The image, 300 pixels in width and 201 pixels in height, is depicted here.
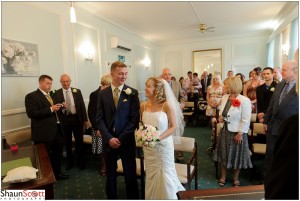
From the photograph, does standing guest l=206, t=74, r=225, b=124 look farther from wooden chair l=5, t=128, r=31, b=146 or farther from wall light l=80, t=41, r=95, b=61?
wooden chair l=5, t=128, r=31, b=146

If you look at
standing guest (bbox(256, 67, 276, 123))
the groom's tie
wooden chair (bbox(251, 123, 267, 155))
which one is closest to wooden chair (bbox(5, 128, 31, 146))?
the groom's tie

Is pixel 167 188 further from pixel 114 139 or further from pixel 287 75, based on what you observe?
pixel 287 75

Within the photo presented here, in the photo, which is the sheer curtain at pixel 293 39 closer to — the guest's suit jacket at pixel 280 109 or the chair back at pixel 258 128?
the chair back at pixel 258 128

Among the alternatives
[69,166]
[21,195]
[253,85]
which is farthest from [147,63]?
[21,195]

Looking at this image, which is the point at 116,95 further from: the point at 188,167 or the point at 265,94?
the point at 265,94

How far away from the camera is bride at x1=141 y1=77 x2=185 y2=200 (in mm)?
2154

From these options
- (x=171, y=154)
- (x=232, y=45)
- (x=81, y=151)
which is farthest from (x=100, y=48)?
(x=232, y=45)

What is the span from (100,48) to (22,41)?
7.30 ft

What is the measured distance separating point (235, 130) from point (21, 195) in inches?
96.4

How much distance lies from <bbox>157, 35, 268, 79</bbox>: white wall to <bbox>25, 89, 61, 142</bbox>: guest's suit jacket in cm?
717

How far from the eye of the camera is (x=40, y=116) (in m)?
3.04

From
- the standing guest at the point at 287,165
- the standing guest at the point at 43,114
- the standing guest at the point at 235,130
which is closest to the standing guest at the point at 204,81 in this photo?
the standing guest at the point at 235,130

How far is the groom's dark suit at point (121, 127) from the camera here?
2.31 metres

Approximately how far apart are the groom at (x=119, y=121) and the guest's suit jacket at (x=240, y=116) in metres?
1.28
